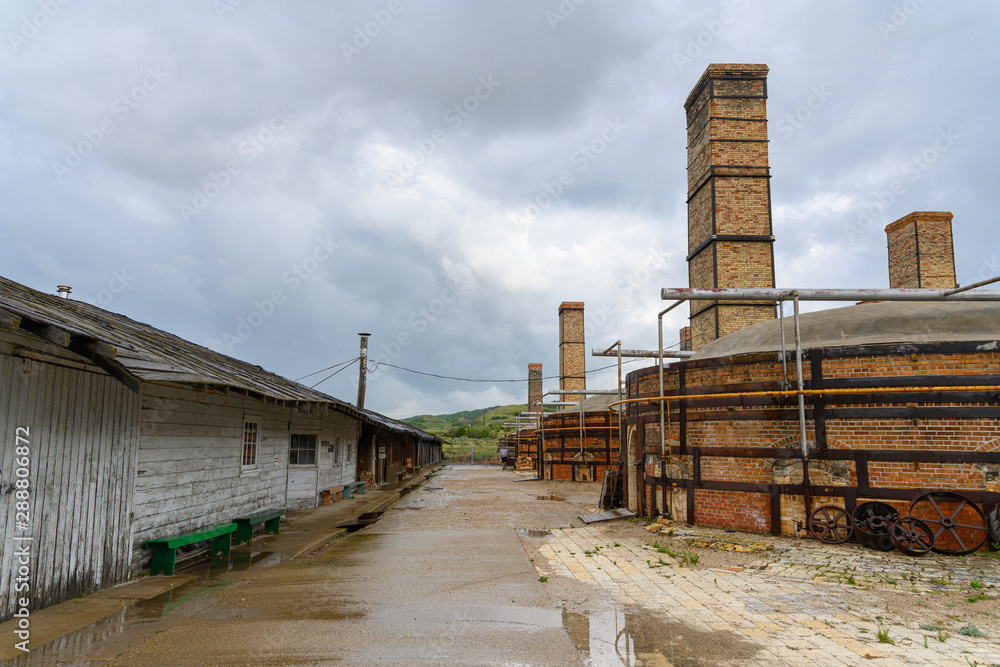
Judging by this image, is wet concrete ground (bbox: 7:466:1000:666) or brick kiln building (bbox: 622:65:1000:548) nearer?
wet concrete ground (bbox: 7:466:1000:666)

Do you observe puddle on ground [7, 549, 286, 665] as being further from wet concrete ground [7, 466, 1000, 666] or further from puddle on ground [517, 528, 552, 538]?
puddle on ground [517, 528, 552, 538]

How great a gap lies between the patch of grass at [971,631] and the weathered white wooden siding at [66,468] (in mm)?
8717

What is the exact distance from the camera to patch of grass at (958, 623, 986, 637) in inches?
203

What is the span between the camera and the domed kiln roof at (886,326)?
361 inches

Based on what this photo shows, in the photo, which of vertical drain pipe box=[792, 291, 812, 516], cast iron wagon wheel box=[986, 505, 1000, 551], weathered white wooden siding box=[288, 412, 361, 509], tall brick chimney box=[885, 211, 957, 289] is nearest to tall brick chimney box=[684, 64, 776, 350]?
tall brick chimney box=[885, 211, 957, 289]

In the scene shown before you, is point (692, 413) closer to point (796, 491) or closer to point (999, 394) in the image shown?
point (796, 491)

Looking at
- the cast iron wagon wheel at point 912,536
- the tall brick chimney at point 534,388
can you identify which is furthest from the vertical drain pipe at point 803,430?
the tall brick chimney at point 534,388

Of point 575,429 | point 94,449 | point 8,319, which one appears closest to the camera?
A: point 8,319

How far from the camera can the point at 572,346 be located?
97.2 feet

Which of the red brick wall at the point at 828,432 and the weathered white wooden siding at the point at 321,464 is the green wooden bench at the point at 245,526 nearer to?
the weathered white wooden siding at the point at 321,464

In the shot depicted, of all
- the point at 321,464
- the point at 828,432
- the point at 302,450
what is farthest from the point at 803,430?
the point at 321,464

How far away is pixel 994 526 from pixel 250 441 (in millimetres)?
12435

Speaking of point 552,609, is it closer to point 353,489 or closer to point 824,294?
point 824,294

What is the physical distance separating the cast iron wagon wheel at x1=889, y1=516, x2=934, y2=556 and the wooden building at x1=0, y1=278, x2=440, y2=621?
929cm
